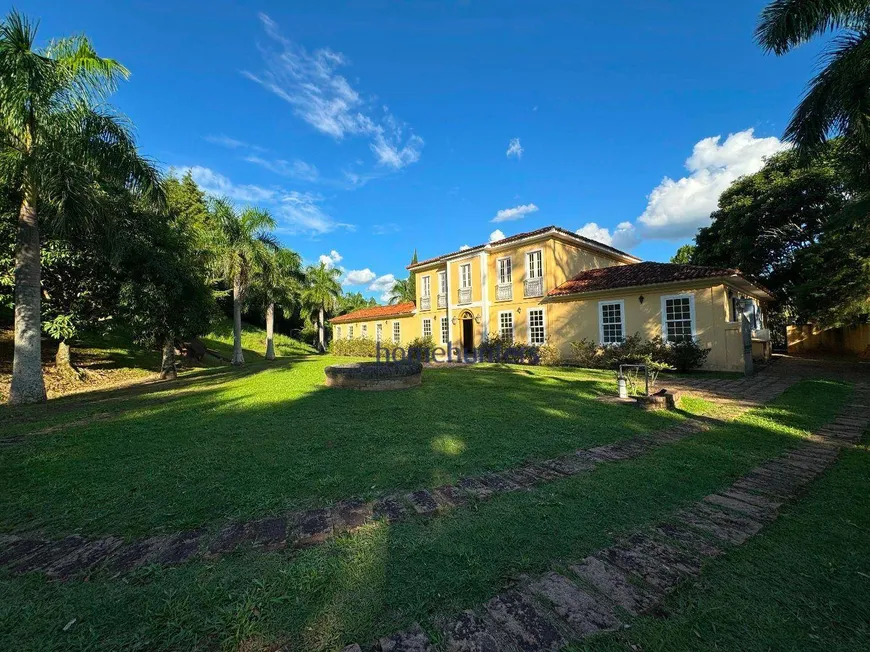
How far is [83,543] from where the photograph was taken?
2662 mm

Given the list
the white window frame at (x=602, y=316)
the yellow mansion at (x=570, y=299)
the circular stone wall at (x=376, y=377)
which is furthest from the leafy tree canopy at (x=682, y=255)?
the circular stone wall at (x=376, y=377)

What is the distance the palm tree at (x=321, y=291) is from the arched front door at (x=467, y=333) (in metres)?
15.0

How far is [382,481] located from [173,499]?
1888 mm

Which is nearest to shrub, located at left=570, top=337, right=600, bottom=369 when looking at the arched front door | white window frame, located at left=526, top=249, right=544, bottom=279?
white window frame, located at left=526, top=249, right=544, bottom=279

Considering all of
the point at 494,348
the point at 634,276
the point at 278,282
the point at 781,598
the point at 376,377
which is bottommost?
the point at 781,598

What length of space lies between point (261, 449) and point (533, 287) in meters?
15.4

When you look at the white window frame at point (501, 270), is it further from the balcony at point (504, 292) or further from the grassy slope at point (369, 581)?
the grassy slope at point (369, 581)

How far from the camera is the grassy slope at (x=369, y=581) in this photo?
6.01ft

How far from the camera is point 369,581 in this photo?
219 cm

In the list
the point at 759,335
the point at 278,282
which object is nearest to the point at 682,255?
the point at 759,335

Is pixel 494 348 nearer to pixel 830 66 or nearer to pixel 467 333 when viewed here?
pixel 467 333

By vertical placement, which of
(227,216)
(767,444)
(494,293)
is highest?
(227,216)

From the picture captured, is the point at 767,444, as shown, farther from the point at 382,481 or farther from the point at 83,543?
the point at 83,543

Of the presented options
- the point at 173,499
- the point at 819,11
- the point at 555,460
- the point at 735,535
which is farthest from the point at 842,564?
the point at 819,11
